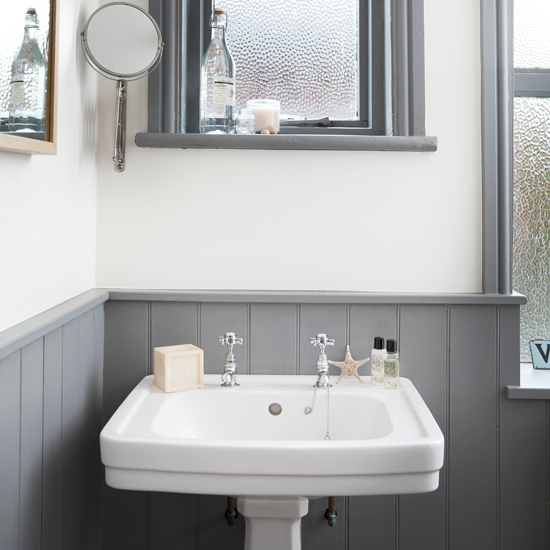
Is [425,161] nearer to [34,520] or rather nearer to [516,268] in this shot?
[516,268]

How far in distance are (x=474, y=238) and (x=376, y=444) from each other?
66cm

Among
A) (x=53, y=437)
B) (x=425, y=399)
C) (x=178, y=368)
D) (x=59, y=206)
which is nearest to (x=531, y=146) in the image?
(x=425, y=399)

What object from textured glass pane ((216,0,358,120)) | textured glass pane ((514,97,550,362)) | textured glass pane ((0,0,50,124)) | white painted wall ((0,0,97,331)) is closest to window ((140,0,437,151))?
textured glass pane ((216,0,358,120))

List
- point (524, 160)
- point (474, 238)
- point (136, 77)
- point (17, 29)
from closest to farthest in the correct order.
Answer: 1. point (17, 29)
2. point (136, 77)
3. point (474, 238)
4. point (524, 160)

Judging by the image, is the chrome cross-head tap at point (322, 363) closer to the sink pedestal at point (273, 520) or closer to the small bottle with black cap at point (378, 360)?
the small bottle with black cap at point (378, 360)

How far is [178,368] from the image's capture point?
1.22 metres

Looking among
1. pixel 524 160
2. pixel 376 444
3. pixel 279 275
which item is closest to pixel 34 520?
pixel 376 444

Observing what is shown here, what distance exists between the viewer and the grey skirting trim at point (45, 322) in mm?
854

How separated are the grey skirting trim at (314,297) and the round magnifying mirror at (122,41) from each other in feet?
1.64

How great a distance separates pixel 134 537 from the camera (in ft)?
4.51

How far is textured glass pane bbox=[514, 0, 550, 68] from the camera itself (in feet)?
5.01

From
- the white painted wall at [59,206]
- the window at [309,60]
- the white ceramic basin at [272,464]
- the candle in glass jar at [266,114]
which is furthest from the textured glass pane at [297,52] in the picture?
the white ceramic basin at [272,464]

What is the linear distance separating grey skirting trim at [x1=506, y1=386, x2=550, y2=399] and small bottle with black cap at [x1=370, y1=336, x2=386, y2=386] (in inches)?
13.1

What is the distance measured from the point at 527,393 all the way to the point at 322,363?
51cm
